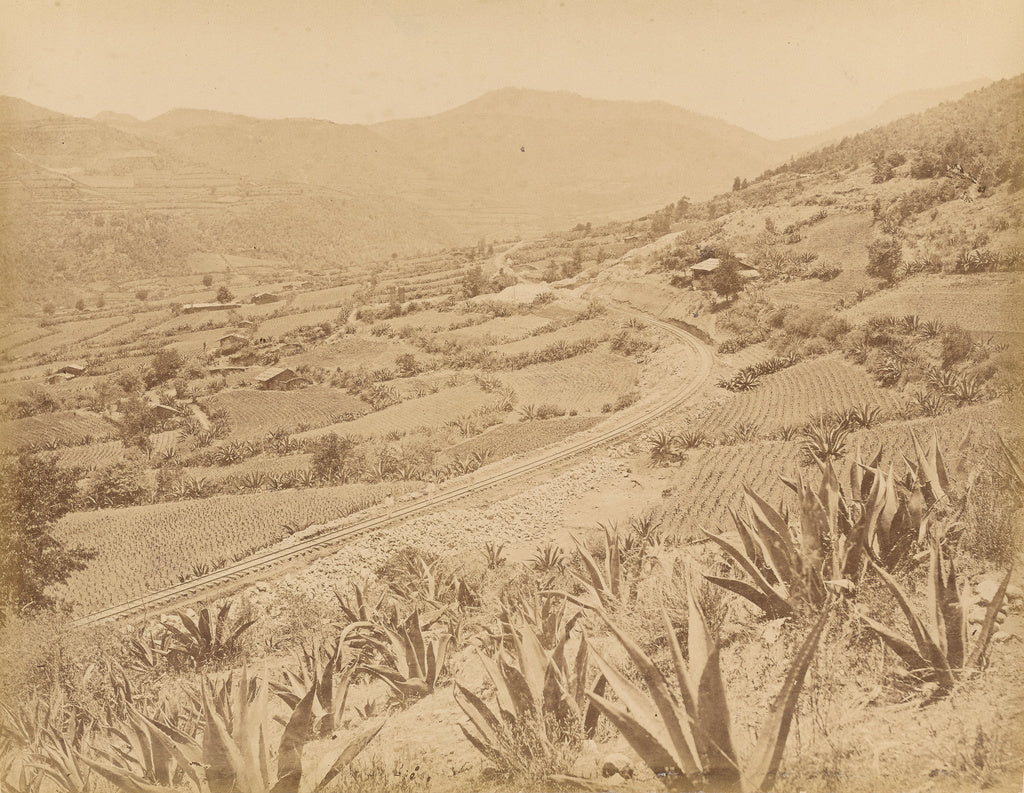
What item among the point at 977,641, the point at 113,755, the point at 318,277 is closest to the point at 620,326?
the point at 977,641

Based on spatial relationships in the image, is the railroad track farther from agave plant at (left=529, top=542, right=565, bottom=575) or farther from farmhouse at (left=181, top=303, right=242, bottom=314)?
farmhouse at (left=181, top=303, right=242, bottom=314)

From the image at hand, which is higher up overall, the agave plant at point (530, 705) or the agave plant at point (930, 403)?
the agave plant at point (930, 403)

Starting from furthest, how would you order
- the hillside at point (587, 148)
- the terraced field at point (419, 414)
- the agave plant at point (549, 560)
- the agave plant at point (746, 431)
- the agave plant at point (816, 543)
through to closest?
the terraced field at point (419, 414) → the hillside at point (587, 148) → the agave plant at point (746, 431) → the agave plant at point (549, 560) → the agave plant at point (816, 543)

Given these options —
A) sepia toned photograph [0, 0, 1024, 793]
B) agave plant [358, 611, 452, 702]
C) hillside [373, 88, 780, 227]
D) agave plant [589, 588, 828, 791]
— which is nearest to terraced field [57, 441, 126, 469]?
sepia toned photograph [0, 0, 1024, 793]

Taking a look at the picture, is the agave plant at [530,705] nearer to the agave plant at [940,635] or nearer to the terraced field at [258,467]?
the agave plant at [940,635]

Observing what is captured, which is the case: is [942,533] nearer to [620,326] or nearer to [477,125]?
[620,326]

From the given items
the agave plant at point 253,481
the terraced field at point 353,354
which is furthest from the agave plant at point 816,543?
the terraced field at point 353,354

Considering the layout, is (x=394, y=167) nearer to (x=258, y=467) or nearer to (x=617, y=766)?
(x=258, y=467)
